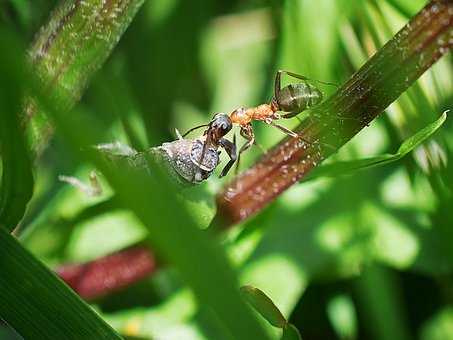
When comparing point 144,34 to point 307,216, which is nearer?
point 307,216

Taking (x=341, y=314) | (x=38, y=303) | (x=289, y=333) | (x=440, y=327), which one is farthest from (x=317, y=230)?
(x=38, y=303)

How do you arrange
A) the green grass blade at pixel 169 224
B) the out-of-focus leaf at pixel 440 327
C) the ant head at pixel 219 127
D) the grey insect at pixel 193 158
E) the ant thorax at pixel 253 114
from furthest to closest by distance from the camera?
the out-of-focus leaf at pixel 440 327 → the ant thorax at pixel 253 114 → the ant head at pixel 219 127 → the grey insect at pixel 193 158 → the green grass blade at pixel 169 224

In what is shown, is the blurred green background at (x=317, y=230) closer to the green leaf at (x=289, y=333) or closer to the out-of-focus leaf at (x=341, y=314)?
the out-of-focus leaf at (x=341, y=314)

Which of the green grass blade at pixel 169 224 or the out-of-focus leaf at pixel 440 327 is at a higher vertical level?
the green grass blade at pixel 169 224

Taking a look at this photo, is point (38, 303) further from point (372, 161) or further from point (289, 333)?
point (372, 161)

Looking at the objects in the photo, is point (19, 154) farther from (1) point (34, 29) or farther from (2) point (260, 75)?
(2) point (260, 75)

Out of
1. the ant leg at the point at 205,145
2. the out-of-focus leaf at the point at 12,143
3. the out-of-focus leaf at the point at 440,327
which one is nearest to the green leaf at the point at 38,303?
the out-of-focus leaf at the point at 12,143

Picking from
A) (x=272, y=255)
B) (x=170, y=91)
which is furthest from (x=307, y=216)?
(x=170, y=91)
